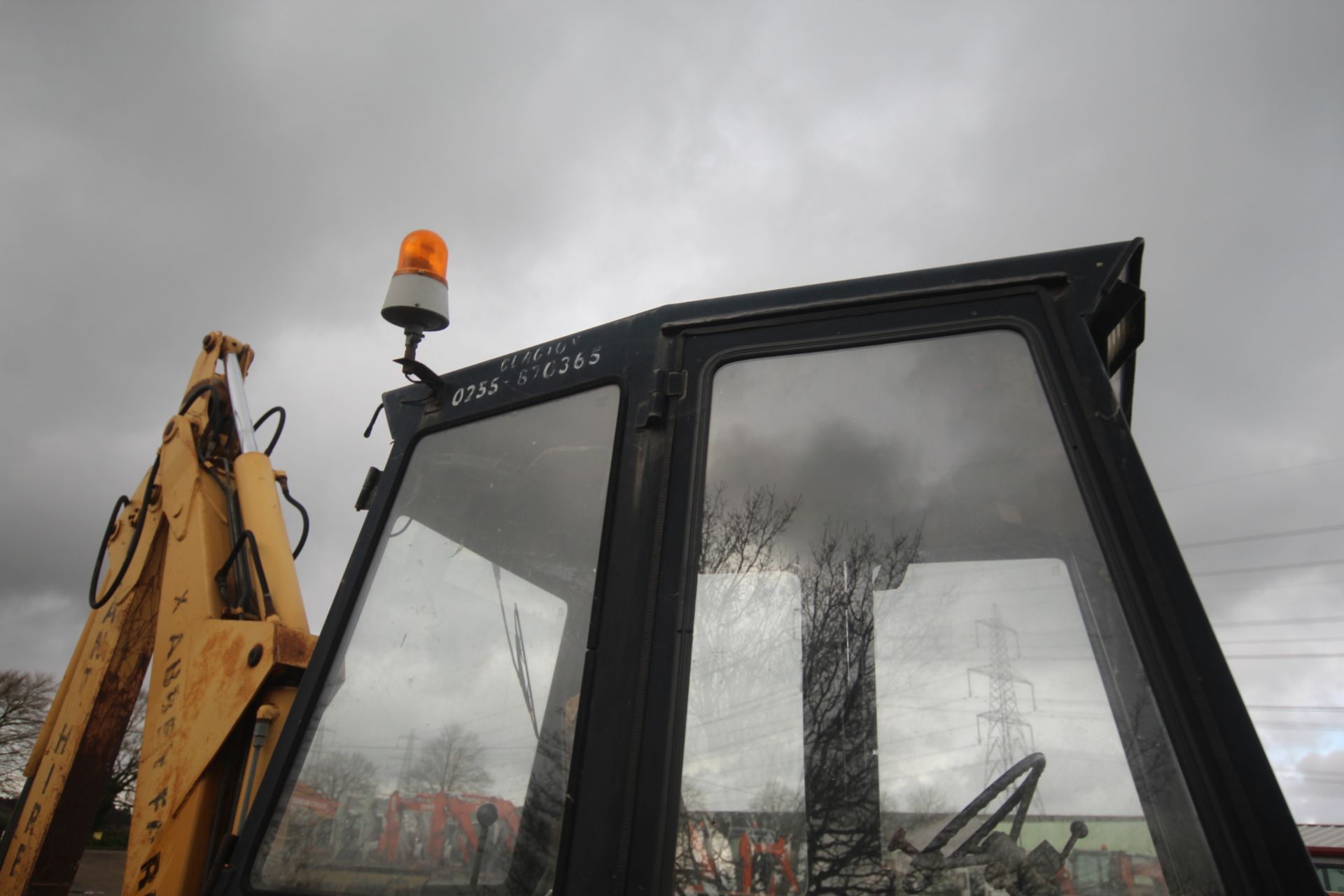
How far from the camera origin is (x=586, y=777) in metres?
1.44

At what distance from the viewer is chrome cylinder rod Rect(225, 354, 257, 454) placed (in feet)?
9.85

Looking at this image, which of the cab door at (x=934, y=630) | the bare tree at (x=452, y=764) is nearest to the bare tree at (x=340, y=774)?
the bare tree at (x=452, y=764)

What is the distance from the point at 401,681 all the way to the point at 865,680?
94cm

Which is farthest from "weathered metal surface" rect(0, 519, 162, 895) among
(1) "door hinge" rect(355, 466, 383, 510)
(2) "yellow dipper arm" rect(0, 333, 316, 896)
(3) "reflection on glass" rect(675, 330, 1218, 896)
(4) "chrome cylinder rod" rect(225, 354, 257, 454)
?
(3) "reflection on glass" rect(675, 330, 1218, 896)

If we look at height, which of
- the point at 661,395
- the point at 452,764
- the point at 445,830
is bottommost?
the point at 445,830

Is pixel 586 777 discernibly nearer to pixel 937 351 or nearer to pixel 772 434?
pixel 772 434

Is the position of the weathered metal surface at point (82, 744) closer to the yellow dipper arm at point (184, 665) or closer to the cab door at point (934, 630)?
the yellow dipper arm at point (184, 665)

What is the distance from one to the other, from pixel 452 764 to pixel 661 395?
79 centimetres

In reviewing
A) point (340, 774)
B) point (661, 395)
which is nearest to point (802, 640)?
point (661, 395)

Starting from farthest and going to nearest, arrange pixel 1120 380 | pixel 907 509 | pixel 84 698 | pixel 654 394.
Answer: pixel 84 698, pixel 1120 380, pixel 654 394, pixel 907 509

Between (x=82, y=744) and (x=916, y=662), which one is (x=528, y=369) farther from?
(x=82, y=744)

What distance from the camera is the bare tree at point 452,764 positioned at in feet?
5.19

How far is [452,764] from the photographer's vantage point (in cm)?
162

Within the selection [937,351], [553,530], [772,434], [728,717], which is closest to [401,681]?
[553,530]
